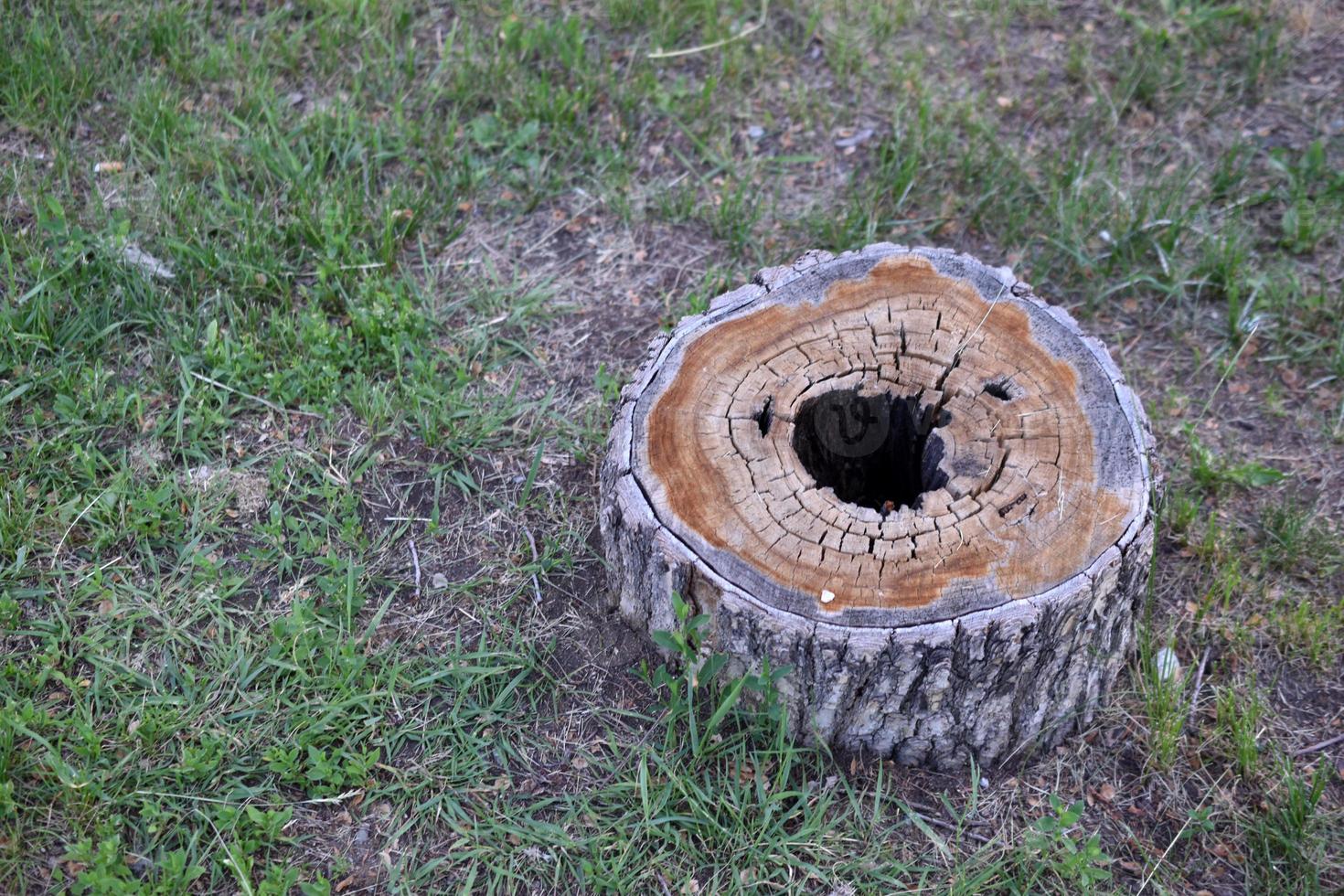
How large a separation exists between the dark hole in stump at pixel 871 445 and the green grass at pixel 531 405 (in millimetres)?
688

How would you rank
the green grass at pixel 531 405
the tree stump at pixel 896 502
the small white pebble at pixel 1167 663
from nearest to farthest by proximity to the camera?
the tree stump at pixel 896 502
the green grass at pixel 531 405
the small white pebble at pixel 1167 663

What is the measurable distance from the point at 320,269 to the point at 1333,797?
320 cm

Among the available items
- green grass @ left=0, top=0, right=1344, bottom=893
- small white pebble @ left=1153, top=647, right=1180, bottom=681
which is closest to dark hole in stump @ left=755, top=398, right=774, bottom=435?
green grass @ left=0, top=0, right=1344, bottom=893

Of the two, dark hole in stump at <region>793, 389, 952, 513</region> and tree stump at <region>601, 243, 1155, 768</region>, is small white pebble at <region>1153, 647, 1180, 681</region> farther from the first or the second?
dark hole in stump at <region>793, 389, 952, 513</region>

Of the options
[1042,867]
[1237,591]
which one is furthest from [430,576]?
[1237,591]

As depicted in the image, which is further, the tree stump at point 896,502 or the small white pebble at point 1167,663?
the small white pebble at point 1167,663

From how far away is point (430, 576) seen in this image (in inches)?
125

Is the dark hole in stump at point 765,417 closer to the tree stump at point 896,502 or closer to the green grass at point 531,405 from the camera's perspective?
the tree stump at point 896,502

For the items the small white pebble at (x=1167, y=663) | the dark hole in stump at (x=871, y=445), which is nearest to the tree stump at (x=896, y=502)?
the dark hole in stump at (x=871, y=445)

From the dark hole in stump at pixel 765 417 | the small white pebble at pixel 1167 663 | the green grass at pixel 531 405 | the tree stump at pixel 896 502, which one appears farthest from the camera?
the small white pebble at pixel 1167 663

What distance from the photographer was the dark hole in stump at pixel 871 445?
2.86 metres

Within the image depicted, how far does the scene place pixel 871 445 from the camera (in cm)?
303

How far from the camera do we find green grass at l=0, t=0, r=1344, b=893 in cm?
269

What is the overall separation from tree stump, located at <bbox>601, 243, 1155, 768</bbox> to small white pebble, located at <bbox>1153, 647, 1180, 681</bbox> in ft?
0.44
